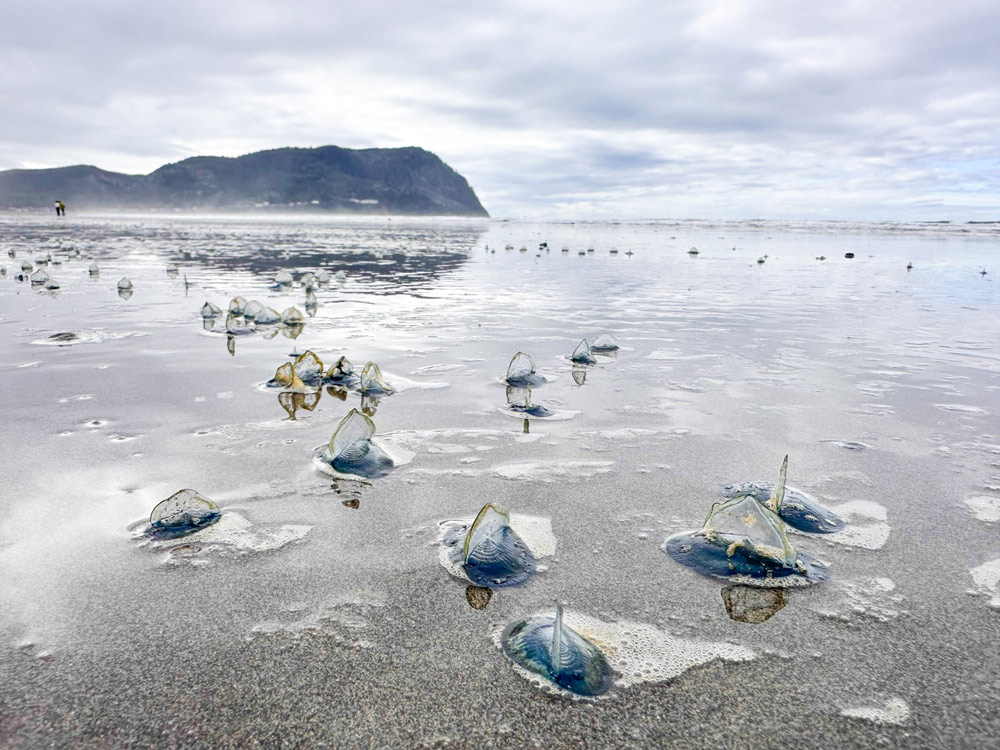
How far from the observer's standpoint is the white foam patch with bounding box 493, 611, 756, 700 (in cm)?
173

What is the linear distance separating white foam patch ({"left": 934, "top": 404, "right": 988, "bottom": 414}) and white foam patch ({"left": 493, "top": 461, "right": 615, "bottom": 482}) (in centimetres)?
283

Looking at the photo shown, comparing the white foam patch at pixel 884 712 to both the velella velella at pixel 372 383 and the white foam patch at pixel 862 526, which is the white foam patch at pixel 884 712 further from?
the velella velella at pixel 372 383

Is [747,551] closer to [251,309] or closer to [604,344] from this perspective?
[604,344]

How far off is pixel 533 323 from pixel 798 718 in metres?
6.20

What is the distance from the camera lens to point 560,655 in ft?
5.63

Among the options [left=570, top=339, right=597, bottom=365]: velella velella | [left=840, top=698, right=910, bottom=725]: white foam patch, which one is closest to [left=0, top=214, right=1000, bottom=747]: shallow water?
[left=840, top=698, right=910, bottom=725]: white foam patch

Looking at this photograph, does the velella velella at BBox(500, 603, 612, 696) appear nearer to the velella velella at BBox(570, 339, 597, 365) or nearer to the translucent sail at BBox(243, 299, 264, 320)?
the velella velella at BBox(570, 339, 597, 365)

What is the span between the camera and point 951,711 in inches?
63.1

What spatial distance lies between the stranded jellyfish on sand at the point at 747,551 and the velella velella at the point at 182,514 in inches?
79.4

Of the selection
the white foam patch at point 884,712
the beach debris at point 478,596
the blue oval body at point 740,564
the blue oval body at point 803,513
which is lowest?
the beach debris at point 478,596

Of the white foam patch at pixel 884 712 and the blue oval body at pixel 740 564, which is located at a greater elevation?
the blue oval body at pixel 740 564

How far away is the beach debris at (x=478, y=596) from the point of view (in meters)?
2.05

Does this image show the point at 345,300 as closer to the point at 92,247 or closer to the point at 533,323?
the point at 533,323

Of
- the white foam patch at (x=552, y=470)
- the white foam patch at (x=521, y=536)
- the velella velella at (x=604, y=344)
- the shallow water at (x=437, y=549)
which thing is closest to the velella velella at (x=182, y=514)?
the shallow water at (x=437, y=549)
